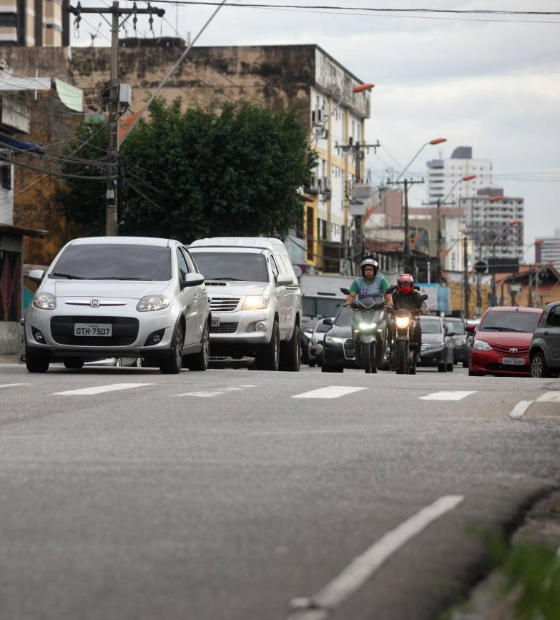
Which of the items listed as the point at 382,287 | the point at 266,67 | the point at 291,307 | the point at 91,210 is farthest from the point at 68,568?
the point at 266,67

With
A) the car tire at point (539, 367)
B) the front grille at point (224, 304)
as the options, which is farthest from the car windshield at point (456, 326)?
the front grille at point (224, 304)

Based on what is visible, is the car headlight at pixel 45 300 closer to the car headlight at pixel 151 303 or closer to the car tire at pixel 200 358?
the car headlight at pixel 151 303

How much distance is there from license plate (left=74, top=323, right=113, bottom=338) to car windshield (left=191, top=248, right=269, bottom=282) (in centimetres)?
602

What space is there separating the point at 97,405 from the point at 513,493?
5.57 metres

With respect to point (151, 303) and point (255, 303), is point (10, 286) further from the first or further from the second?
point (151, 303)

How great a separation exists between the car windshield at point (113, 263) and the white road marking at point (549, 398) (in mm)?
5831

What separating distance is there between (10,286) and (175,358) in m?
26.0

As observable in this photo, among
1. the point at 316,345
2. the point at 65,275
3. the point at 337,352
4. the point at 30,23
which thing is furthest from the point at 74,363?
the point at 30,23

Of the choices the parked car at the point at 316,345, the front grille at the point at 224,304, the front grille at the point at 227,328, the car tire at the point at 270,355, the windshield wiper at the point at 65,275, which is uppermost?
the windshield wiper at the point at 65,275

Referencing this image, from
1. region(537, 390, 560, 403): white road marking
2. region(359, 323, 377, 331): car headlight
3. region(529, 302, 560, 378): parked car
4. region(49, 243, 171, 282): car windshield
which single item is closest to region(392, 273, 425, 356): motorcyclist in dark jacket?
region(359, 323, 377, 331): car headlight

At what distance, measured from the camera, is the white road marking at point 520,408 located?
12.3 metres

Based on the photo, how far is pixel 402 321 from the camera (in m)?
23.6

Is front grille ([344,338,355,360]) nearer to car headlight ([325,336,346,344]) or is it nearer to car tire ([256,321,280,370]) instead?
car headlight ([325,336,346,344])

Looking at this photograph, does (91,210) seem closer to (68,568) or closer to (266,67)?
(266,67)
